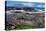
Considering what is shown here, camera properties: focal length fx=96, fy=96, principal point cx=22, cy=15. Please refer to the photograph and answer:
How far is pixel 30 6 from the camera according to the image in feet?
5.83

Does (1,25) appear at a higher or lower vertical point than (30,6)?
lower

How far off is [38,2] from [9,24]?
67 cm

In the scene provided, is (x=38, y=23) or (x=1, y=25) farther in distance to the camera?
(x=38, y=23)

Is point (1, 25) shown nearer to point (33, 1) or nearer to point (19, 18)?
point (19, 18)

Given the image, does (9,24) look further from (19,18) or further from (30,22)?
(30,22)

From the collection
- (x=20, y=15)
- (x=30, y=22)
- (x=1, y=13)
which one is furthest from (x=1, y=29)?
(x=30, y=22)

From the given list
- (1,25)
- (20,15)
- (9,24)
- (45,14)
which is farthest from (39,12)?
(1,25)

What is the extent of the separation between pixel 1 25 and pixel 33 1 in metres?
0.72

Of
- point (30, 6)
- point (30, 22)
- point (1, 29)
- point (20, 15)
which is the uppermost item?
point (30, 6)

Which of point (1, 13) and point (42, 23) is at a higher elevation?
point (1, 13)

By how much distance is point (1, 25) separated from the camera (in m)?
1.70

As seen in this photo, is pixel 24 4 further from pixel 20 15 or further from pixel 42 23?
pixel 42 23

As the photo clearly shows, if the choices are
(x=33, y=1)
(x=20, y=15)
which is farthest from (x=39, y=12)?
(x=20, y=15)

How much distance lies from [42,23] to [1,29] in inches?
30.1
